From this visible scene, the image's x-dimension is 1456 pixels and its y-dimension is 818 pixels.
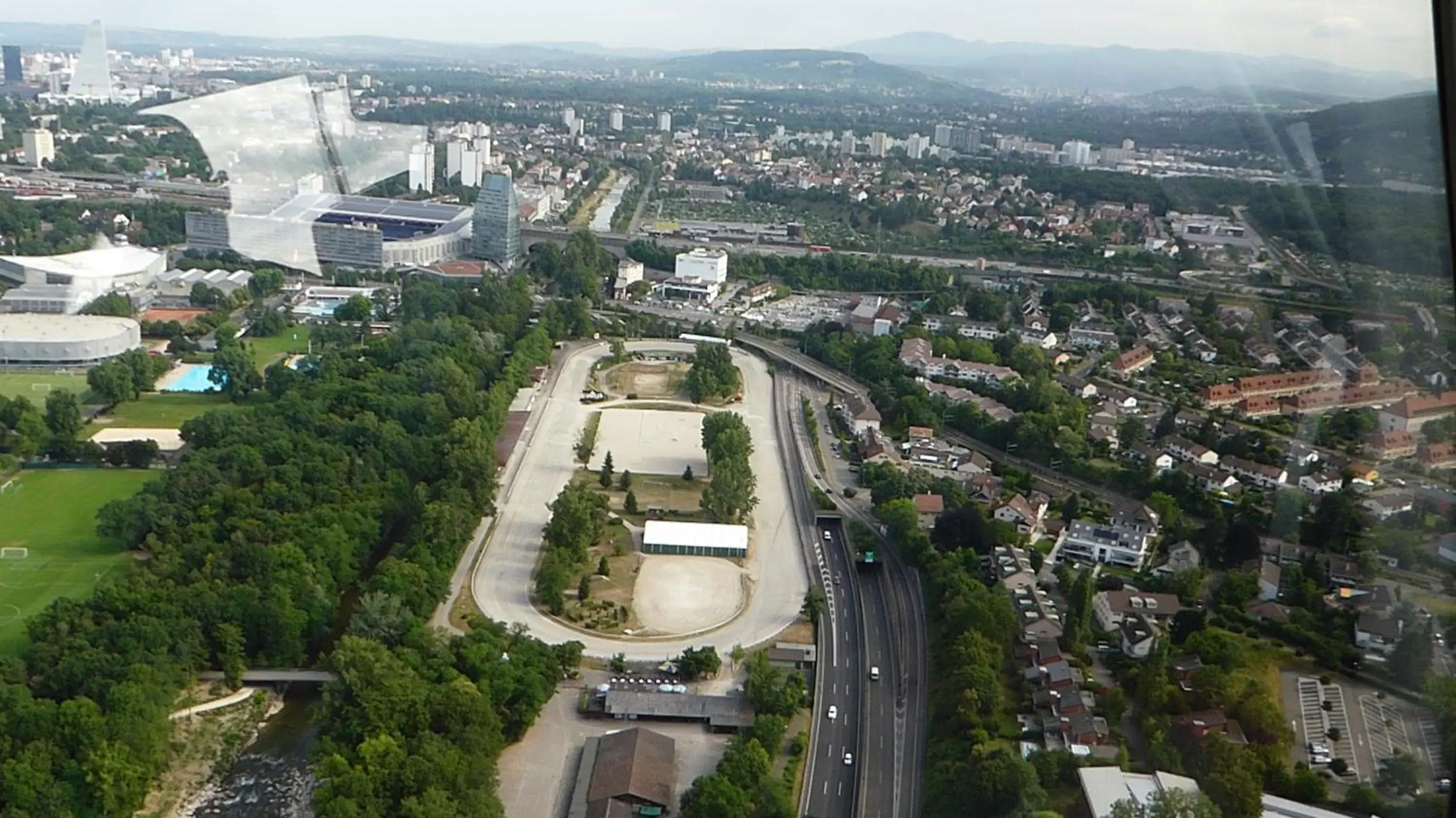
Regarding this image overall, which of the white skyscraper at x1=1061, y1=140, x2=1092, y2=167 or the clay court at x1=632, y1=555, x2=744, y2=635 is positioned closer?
the clay court at x1=632, y1=555, x2=744, y2=635

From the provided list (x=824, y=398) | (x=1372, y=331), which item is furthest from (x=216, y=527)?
(x=1372, y=331)

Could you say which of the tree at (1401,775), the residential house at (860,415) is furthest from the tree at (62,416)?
the tree at (1401,775)

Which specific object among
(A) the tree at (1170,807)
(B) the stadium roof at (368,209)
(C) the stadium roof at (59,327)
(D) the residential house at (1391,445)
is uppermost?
(D) the residential house at (1391,445)

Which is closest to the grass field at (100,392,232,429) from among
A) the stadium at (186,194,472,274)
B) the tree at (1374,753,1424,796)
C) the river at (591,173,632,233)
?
the stadium at (186,194,472,274)

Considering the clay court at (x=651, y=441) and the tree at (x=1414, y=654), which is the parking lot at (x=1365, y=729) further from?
the clay court at (x=651, y=441)

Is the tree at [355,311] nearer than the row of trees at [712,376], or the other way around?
the row of trees at [712,376]

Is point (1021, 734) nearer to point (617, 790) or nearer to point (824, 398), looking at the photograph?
point (617, 790)

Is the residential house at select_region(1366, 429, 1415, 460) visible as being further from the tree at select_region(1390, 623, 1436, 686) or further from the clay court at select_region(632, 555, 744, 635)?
the clay court at select_region(632, 555, 744, 635)
